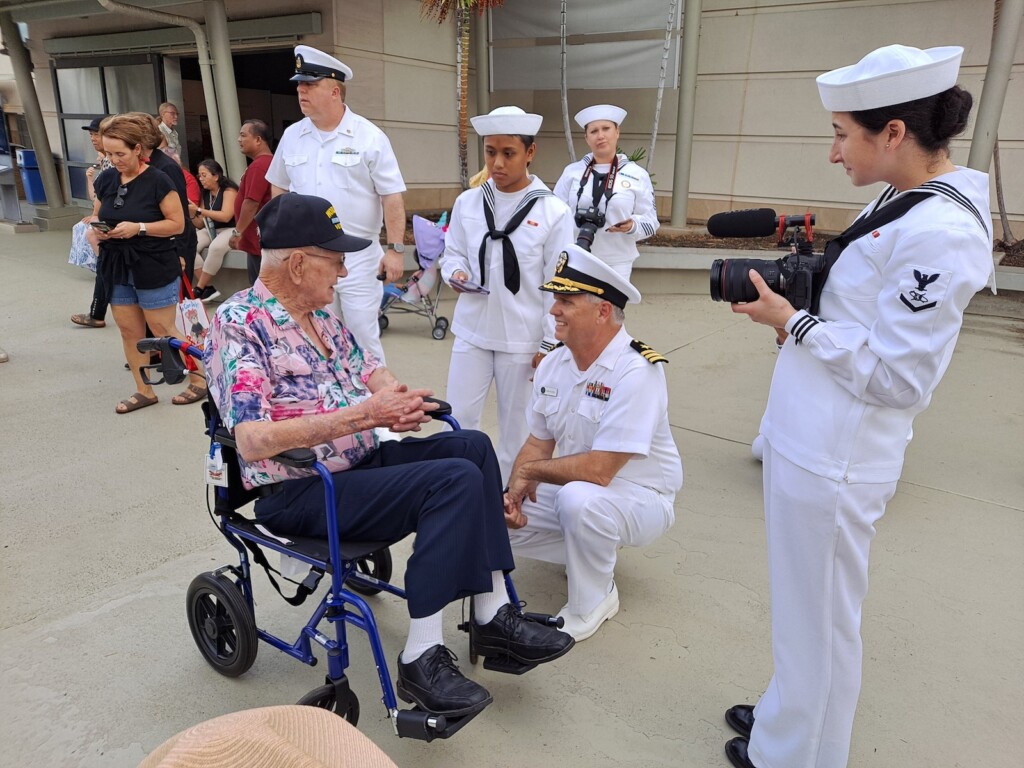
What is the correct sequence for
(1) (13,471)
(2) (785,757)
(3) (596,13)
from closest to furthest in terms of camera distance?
1. (2) (785,757)
2. (1) (13,471)
3. (3) (596,13)

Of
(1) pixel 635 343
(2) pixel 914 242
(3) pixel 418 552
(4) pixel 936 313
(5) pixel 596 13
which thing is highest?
(5) pixel 596 13

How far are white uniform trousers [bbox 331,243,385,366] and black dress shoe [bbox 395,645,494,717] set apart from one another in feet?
8.07

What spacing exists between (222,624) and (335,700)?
0.60 metres

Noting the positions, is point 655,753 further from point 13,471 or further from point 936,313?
point 13,471

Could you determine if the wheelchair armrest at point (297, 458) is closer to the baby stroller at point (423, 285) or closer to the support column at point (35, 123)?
the baby stroller at point (423, 285)

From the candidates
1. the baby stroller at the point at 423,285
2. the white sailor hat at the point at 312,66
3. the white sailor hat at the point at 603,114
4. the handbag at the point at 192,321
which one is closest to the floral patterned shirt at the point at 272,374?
the handbag at the point at 192,321

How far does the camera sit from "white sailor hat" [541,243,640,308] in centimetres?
266

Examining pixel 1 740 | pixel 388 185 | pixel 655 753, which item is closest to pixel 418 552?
pixel 655 753

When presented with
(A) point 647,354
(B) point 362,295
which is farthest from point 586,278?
(B) point 362,295

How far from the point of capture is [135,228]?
4.59 metres

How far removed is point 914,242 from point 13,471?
14.1 ft

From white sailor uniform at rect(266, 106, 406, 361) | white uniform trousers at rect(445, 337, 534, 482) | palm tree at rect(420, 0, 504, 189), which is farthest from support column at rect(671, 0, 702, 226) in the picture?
white uniform trousers at rect(445, 337, 534, 482)

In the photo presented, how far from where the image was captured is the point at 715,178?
10.9m

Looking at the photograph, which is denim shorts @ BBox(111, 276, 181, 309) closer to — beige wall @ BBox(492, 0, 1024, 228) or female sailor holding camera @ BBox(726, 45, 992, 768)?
female sailor holding camera @ BBox(726, 45, 992, 768)
